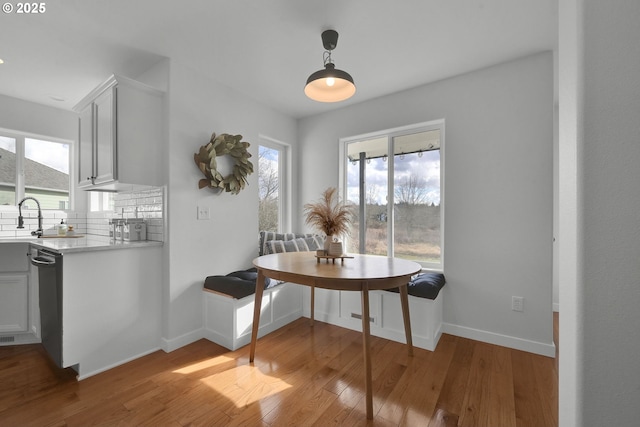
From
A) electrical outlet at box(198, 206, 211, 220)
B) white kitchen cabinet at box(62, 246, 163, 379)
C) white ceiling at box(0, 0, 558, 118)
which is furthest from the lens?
electrical outlet at box(198, 206, 211, 220)

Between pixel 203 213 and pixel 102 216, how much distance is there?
1.64 m

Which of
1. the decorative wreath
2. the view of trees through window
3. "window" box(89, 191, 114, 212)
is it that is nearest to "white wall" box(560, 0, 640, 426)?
the decorative wreath

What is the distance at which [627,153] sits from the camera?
1.98 feet

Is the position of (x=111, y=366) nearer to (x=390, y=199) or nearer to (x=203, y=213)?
(x=203, y=213)

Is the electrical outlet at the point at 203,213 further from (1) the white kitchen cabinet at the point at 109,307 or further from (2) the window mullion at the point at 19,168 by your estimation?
(2) the window mullion at the point at 19,168

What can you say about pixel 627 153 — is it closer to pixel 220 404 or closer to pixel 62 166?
pixel 220 404

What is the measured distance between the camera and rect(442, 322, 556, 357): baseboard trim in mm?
2283

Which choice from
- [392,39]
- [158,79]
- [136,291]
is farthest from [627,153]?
[158,79]

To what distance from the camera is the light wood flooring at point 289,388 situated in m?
1.59

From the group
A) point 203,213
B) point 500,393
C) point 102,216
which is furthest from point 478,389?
point 102,216

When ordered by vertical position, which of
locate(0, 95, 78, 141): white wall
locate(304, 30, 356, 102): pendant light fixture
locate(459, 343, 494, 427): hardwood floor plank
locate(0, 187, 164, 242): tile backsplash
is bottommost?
locate(459, 343, 494, 427): hardwood floor plank

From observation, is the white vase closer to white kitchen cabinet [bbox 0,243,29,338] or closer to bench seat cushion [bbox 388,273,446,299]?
bench seat cushion [bbox 388,273,446,299]

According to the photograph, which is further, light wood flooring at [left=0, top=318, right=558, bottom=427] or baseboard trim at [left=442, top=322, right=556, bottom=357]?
baseboard trim at [left=442, top=322, right=556, bottom=357]

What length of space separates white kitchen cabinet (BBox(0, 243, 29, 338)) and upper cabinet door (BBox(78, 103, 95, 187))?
764mm
